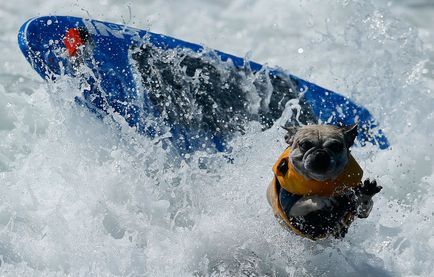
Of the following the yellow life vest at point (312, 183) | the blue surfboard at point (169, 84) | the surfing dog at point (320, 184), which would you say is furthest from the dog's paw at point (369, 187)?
the blue surfboard at point (169, 84)

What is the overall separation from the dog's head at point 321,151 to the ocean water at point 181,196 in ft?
1.83

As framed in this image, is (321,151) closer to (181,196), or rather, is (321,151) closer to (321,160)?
(321,160)

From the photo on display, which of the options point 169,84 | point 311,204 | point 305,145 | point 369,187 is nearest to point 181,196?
point 169,84

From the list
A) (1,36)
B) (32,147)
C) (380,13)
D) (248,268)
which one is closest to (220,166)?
(248,268)

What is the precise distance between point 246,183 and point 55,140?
52.6 inches

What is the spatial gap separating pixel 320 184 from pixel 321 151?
0.67ft

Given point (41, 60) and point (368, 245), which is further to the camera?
point (41, 60)

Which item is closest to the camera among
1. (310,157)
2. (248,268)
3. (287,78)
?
(310,157)

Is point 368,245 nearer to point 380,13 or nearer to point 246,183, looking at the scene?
point 246,183

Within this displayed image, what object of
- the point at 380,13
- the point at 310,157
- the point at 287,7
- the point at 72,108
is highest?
the point at 310,157

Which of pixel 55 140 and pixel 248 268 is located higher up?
pixel 248 268

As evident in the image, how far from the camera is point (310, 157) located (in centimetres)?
303

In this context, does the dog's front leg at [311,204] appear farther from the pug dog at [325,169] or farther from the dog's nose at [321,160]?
the dog's nose at [321,160]

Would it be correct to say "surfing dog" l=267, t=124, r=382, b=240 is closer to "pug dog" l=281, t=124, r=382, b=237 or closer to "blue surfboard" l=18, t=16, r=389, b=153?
"pug dog" l=281, t=124, r=382, b=237
